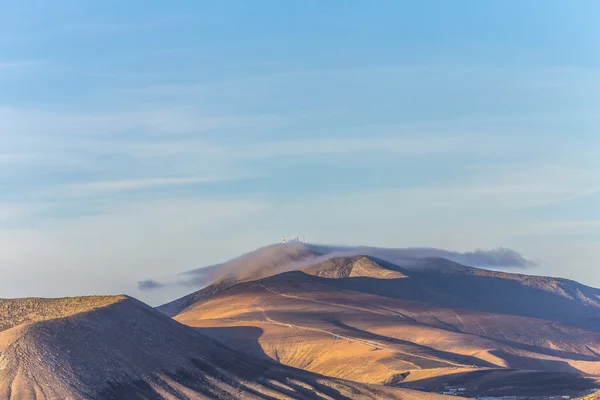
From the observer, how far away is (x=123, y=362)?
134 m

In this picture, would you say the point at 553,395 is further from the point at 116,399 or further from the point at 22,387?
the point at 22,387

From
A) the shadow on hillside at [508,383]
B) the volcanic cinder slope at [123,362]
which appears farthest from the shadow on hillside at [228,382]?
the shadow on hillside at [508,383]

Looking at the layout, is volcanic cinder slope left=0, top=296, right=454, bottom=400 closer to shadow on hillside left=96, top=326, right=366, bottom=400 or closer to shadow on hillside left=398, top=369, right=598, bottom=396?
shadow on hillside left=96, top=326, right=366, bottom=400

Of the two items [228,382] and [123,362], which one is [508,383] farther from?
[123,362]

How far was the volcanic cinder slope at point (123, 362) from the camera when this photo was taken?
123m

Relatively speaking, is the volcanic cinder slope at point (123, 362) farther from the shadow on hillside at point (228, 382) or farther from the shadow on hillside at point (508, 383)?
the shadow on hillside at point (508, 383)

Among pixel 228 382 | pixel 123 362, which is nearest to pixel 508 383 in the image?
pixel 228 382

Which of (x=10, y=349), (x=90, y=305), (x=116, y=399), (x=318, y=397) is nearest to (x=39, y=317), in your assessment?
(x=90, y=305)

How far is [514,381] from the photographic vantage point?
163m

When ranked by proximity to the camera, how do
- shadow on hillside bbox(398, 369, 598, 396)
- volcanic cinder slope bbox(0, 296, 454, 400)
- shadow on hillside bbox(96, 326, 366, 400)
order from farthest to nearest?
shadow on hillside bbox(398, 369, 598, 396), shadow on hillside bbox(96, 326, 366, 400), volcanic cinder slope bbox(0, 296, 454, 400)

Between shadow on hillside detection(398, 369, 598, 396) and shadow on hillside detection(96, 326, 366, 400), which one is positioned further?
shadow on hillside detection(398, 369, 598, 396)

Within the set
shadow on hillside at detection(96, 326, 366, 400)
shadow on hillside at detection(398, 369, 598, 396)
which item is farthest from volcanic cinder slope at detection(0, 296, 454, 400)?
shadow on hillside at detection(398, 369, 598, 396)

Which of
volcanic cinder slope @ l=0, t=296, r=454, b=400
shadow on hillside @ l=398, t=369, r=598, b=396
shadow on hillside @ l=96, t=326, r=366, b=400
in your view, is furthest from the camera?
shadow on hillside @ l=398, t=369, r=598, b=396

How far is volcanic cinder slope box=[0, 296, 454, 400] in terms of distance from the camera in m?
123
